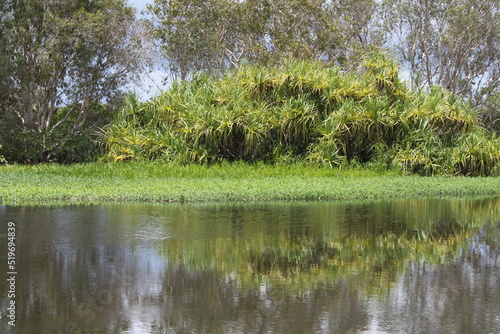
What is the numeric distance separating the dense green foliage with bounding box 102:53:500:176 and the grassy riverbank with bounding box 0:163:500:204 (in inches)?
43.7

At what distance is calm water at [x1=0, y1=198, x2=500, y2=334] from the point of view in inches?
195

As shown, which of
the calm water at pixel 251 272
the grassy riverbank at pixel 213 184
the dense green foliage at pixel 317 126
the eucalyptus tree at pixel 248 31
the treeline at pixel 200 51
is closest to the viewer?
the calm water at pixel 251 272

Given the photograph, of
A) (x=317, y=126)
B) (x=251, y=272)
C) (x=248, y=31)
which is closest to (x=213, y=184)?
(x=317, y=126)

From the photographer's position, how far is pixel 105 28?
2670 cm

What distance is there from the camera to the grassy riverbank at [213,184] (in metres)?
13.2

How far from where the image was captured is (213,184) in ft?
50.7

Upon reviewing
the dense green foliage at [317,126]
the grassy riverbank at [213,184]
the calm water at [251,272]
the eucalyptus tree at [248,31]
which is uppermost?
the eucalyptus tree at [248,31]

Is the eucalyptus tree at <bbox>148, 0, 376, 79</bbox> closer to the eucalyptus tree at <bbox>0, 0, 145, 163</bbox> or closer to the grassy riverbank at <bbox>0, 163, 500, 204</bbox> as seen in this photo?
the eucalyptus tree at <bbox>0, 0, 145, 163</bbox>

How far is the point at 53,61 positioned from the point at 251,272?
70.8 feet

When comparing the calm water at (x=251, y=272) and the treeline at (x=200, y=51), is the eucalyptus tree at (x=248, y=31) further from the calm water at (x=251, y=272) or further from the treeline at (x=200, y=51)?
the calm water at (x=251, y=272)

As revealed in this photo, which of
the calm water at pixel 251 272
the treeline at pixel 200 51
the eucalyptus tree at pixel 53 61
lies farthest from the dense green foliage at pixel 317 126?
the calm water at pixel 251 272

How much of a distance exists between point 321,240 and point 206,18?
91.4 ft

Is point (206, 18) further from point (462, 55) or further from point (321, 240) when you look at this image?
point (321, 240)

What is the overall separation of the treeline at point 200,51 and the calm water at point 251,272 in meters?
10.8
